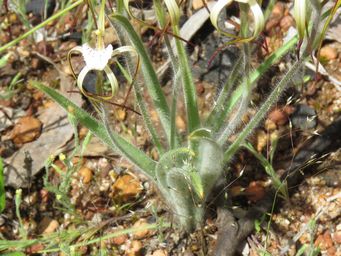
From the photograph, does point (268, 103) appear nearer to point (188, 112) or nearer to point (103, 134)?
point (188, 112)

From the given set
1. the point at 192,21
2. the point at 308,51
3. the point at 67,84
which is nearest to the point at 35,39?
the point at 67,84

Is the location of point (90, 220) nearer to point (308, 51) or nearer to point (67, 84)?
point (67, 84)

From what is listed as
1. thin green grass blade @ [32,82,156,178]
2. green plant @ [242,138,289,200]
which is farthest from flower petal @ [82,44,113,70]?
green plant @ [242,138,289,200]

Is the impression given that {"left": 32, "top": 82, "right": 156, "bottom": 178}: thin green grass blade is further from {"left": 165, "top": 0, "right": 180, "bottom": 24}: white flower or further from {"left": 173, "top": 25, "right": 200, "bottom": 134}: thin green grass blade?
{"left": 165, "top": 0, "right": 180, "bottom": 24}: white flower

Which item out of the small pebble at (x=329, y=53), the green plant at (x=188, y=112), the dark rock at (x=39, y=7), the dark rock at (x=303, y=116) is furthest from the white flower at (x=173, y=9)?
the dark rock at (x=39, y=7)

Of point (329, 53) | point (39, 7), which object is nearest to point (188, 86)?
point (329, 53)
